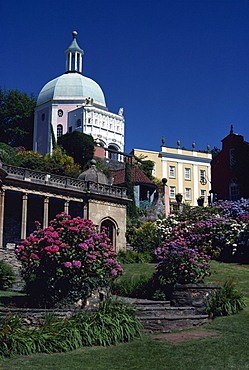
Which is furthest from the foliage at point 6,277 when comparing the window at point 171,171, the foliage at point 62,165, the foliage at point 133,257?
the window at point 171,171

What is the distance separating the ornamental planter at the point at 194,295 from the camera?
47.8ft

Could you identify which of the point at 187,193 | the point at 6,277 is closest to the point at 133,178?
the point at 6,277

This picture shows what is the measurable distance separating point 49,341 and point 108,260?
385 cm

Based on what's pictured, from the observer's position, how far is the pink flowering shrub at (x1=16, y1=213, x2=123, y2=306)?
45.2ft

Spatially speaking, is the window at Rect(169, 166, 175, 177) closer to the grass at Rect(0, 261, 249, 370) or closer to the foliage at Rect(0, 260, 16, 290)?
the foliage at Rect(0, 260, 16, 290)

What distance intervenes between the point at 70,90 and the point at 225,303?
48.5 metres

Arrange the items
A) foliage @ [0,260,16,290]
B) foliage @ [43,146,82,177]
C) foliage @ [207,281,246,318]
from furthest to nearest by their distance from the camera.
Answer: foliage @ [43,146,82,177] → foliage @ [0,260,16,290] → foliage @ [207,281,246,318]

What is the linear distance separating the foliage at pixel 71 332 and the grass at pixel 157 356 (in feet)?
0.86

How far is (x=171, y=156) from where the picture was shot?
6197 centimetres

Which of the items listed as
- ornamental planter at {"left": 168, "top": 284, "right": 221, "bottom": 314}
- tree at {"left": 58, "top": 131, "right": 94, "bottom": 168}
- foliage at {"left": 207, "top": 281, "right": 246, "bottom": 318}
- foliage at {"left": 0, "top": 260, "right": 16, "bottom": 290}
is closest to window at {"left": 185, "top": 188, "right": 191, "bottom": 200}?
tree at {"left": 58, "top": 131, "right": 94, "bottom": 168}

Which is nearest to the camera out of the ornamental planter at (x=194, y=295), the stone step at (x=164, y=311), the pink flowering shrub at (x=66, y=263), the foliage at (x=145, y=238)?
the stone step at (x=164, y=311)

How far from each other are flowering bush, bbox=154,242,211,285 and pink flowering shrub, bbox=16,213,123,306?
7.28 ft

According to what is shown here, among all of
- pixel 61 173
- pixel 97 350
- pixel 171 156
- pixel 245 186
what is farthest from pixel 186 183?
pixel 97 350

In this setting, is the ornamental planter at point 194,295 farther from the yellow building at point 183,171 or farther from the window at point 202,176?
the window at point 202,176
